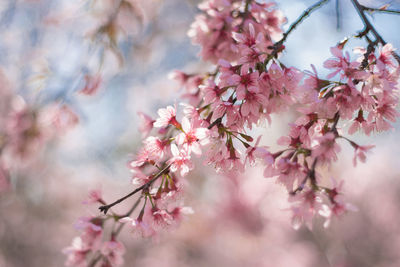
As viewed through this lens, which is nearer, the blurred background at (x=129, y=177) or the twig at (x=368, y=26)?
the twig at (x=368, y=26)

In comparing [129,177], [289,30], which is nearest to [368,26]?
[289,30]

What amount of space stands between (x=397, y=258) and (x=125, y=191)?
3.56 metres

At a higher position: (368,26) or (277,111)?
(368,26)

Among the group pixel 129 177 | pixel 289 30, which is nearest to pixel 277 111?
pixel 289 30

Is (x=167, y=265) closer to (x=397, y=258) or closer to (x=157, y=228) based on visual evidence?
(x=397, y=258)

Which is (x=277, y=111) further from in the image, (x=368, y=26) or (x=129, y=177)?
(x=129, y=177)

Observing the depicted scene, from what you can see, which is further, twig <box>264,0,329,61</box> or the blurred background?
the blurred background

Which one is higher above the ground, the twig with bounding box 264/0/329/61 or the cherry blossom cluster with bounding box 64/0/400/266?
the twig with bounding box 264/0/329/61

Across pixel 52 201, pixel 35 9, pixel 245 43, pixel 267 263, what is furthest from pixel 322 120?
pixel 52 201

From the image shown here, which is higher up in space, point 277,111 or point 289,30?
point 289,30

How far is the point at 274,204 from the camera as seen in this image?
11.4ft

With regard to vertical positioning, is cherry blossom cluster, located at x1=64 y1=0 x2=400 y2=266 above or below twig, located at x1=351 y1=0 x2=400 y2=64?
below

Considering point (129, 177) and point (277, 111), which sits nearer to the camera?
point (277, 111)

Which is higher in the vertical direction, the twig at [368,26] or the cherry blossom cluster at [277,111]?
the twig at [368,26]
